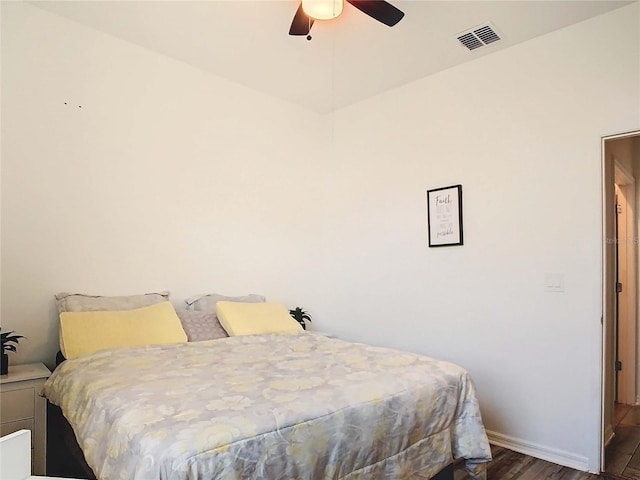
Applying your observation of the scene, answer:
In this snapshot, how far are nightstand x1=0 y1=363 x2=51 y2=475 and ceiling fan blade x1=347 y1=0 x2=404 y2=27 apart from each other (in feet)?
8.11

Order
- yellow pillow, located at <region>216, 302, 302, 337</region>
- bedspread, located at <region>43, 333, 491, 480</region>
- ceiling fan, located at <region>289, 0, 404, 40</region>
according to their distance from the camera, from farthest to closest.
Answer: yellow pillow, located at <region>216, 302, 302, 337</region>, ceiling fan, located at <region>289, 0, 404, 40</region>, bedspread, located at <region>43, 333, 491, 480</region>

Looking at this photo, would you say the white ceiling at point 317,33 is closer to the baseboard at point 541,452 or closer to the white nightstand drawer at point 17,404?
the white nightstand drawer at point 17,404

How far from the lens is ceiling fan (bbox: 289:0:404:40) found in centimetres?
216

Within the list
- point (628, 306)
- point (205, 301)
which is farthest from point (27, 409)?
point (628, 306)

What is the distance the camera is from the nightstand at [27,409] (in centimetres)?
215

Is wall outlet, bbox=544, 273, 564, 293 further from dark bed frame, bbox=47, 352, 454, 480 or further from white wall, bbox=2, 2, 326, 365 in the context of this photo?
white wall, bbox=2, 2, 326, 365

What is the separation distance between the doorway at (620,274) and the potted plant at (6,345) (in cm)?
335

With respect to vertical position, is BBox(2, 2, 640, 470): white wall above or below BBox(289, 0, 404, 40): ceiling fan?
below

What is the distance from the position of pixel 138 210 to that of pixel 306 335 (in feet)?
4.84

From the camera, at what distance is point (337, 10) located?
7.56 ft

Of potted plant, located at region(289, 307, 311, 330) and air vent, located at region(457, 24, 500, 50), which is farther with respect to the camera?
potted plant, located at region(289, 307, 311, 330)

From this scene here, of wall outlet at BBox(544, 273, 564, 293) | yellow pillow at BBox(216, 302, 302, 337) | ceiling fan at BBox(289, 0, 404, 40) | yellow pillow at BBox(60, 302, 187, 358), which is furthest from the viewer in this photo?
yellow pillow at BBox(216, 302, 302, 337)

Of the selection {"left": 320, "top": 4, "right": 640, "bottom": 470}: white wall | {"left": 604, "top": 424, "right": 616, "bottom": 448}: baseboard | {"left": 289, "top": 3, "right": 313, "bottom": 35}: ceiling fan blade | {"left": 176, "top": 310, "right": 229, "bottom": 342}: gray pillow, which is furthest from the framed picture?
{"left": 176, "top": 310, "right": 229, "bottom": 342}: gray pillow

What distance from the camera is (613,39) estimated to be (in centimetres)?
263
